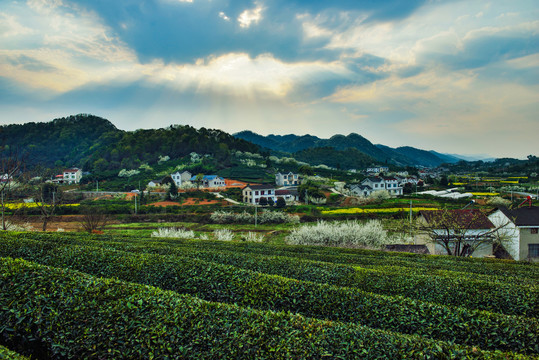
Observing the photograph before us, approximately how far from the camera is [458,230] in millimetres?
21281

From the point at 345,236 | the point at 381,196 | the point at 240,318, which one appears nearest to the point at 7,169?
the point at 240,318

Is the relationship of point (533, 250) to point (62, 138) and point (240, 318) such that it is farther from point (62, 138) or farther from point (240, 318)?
point (62, 138)

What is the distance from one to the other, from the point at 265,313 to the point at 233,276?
248cm

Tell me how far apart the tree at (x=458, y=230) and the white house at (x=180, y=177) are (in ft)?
229

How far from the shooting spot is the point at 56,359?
4930 millimetres

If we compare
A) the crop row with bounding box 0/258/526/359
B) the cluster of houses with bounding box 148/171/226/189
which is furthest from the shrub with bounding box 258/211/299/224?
the crop row with bounding box 0/258/526/359

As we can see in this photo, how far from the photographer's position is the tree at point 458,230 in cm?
2168

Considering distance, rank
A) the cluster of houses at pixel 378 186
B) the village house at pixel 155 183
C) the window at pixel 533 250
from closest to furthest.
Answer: the window at pixel 533 250 → the cluster of houses at pixel 378 186 → the village house at pixel 155 183

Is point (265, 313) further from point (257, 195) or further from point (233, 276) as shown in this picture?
point (257, 195)

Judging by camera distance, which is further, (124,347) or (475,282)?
(475,282)

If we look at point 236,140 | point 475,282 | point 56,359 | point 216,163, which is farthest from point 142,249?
point 236,140

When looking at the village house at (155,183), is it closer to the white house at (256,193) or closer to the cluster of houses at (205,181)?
the cluster of houses at (205,181)

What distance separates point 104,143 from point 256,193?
108m

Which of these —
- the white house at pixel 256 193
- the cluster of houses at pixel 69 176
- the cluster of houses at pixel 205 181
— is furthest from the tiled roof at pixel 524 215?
the cluster of houses at pixel 69 176
